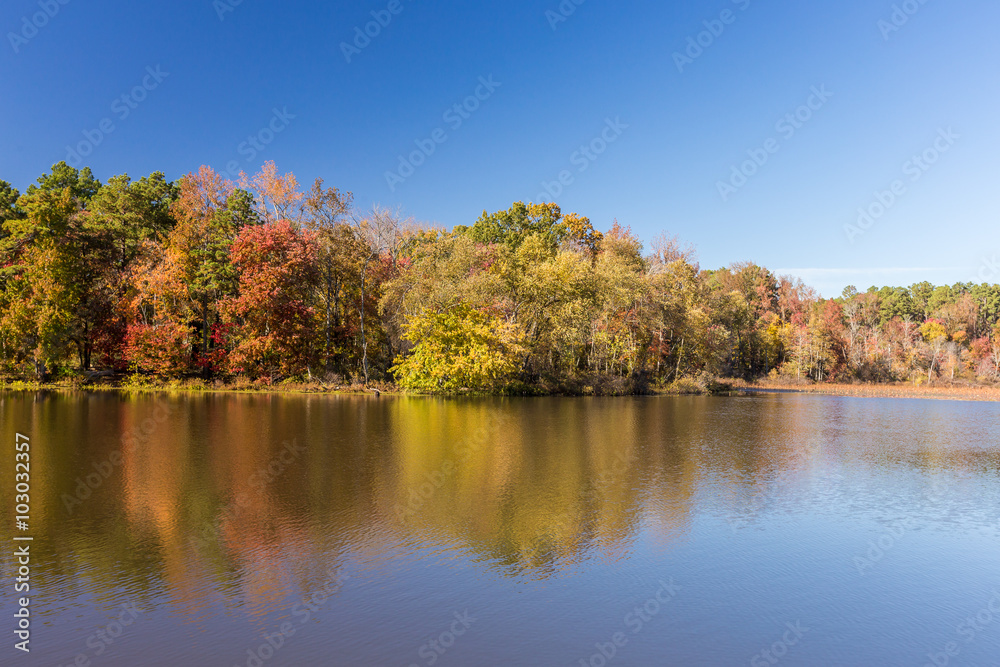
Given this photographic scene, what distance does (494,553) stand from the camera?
8.87 m

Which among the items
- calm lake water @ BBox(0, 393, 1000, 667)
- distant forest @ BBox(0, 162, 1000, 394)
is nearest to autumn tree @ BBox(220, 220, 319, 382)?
distant forest @ BBox(0, 162, 1000, 394)

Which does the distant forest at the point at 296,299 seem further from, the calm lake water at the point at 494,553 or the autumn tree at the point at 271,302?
the calm lake water at the point at 494,553

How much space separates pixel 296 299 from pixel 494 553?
33.9 m

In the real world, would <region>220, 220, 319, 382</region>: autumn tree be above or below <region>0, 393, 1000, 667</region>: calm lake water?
above

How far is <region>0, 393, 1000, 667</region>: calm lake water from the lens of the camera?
6.29 meters

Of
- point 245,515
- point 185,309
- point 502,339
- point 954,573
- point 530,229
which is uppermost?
point 530,229

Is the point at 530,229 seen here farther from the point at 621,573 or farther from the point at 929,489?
the point at 621,573

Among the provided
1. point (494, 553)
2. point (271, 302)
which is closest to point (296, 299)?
point (271, 302)

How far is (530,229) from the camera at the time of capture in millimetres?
57500

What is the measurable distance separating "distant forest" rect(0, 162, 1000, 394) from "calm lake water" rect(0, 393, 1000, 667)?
64.7 feet

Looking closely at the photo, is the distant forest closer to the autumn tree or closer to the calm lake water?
the autumn tree

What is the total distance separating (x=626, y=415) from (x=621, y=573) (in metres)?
20.5

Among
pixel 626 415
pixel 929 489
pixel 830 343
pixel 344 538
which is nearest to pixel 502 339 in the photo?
pixel 626 415

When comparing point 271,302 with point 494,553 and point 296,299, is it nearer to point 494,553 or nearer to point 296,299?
point 296,299
